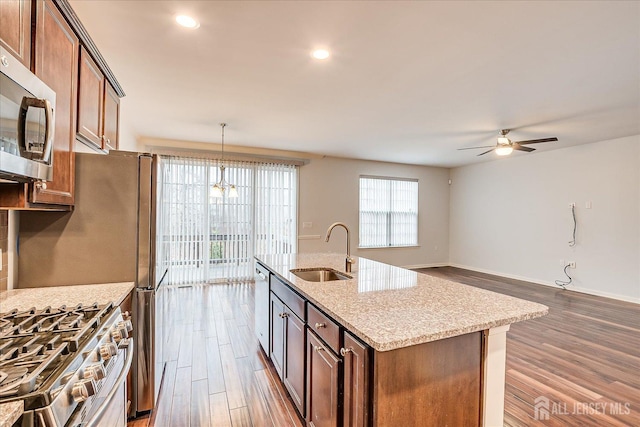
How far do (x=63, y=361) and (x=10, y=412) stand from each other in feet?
0.82

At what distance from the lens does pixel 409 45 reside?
223 cm

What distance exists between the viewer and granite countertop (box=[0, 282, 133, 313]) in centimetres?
154

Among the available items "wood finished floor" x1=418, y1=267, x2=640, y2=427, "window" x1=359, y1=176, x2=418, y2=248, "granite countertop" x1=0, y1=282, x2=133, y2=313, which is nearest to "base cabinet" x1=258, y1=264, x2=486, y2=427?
"wood finished floor" x1=418, y1=267, x2=640, y2=427

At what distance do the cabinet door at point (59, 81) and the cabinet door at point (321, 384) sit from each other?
1.51m

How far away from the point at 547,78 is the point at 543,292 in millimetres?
3980

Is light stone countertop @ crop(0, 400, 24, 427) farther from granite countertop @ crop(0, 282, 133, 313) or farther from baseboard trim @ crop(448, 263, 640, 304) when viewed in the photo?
baseboard trim @ crop(448, 263, 640, 304)

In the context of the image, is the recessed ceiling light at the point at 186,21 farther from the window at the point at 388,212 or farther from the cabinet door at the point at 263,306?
the window at the point at 388,212

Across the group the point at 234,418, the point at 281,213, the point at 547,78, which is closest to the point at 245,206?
the point at 281,213

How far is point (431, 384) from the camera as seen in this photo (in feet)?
4.14

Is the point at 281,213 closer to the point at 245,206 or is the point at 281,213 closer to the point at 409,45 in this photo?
the point at 245,206

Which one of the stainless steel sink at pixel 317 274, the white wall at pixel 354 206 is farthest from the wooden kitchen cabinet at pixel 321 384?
the white wall at pixel 354 206

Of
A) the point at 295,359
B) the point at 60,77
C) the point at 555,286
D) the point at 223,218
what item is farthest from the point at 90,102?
the point at 555,286

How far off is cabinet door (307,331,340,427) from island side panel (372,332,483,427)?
28 centimetres

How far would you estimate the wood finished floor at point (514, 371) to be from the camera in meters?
2.00
